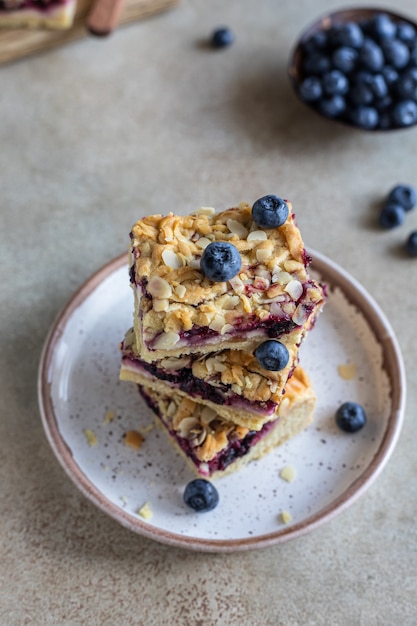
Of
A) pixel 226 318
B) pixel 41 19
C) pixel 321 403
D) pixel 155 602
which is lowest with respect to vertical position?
pixel 155 602

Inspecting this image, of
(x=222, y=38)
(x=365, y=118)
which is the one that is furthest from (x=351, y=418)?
(x=222, y=38)

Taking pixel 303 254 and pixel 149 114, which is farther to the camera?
pixel 149 114

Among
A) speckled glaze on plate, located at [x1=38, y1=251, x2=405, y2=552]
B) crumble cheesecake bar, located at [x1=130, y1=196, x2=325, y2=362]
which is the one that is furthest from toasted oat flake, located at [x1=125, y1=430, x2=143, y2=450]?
crumble cheesecake bar, located at [x1=130, y1=196, x2=325, y2=362]

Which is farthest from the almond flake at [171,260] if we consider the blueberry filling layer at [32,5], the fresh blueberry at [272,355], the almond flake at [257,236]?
the blueberry filling layer at [32,5]

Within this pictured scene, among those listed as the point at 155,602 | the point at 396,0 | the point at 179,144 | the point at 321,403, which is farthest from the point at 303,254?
the point at 396,0

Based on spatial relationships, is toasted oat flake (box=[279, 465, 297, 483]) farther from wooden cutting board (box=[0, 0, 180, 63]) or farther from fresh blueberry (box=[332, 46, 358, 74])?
wooden cutting board (box=[0, 0, 180, 63])

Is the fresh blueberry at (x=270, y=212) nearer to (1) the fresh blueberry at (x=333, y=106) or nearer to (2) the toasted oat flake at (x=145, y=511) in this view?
(2) the toasted oat flake at (x=145, y=511)

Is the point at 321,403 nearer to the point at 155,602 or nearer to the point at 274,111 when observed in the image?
the point at 155,602
